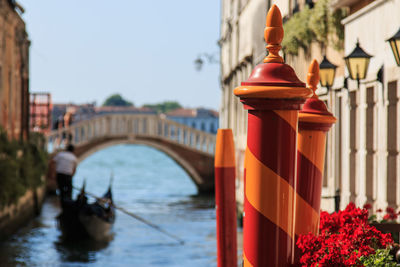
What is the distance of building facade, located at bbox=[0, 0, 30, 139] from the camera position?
39.6 feet

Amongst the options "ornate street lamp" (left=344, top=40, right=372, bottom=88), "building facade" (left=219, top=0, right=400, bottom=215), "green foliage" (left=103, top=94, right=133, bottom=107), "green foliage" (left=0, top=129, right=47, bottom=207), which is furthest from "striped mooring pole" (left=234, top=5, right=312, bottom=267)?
"green foliage" (left=103, top=94, right=133, bottom=107)

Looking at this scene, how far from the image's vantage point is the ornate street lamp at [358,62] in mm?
6262

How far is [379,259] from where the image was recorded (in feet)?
8.36

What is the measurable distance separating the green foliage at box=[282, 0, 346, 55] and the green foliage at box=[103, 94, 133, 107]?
3494 inches

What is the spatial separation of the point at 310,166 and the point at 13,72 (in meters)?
11.0

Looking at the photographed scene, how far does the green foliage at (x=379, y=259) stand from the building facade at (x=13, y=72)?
29.7 ft

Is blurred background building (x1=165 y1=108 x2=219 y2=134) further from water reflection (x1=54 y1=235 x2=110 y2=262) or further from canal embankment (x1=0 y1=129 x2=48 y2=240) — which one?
water reflection (x1=54 y1=235 x2=110 y2=262)

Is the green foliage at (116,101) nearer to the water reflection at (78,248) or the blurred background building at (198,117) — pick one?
the blurred background building at (198,117)

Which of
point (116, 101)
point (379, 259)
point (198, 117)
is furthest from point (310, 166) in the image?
point (116, 101)

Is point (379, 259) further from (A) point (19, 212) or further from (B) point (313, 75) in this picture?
(A) point (19, 212)

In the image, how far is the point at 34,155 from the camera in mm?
14836

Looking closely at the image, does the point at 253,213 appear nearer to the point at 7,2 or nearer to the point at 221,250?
the point at 221,250

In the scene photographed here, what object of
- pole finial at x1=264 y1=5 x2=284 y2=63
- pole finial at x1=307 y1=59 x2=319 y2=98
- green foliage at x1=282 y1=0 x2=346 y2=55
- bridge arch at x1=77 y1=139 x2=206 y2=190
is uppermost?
green foliage at x1=282 y1=0 x2=346 y2=55

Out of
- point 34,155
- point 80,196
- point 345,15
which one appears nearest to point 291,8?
point 345,15
